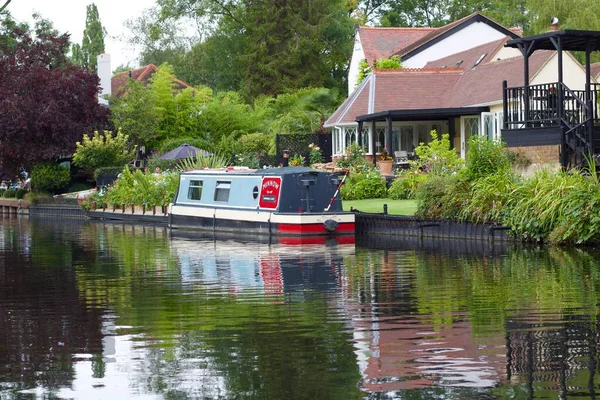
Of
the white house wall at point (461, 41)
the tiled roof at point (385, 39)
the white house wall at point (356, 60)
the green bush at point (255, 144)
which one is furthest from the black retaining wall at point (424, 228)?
the white house wall at point (356, 60)

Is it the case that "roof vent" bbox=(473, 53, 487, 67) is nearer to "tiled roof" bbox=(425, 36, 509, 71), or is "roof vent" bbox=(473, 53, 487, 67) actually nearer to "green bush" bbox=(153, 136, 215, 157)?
"tiled roof" bbox=(425, 36, 509, 71)

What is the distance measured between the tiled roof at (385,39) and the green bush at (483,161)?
1142 inches

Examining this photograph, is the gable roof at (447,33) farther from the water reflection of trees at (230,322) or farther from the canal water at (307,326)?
the canal water at (307,326)

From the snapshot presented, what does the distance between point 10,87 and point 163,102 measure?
25.8 feet

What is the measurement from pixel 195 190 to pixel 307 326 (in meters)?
23.3

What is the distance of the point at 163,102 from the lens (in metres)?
57.8

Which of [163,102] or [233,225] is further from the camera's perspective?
[163,102]

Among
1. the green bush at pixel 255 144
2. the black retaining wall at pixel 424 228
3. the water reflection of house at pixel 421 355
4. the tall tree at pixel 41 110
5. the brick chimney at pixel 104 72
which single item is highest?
the brick chimney at pixel 104 72

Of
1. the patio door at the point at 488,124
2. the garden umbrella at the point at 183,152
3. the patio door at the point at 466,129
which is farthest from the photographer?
the garden umbrella at the point at 183,152

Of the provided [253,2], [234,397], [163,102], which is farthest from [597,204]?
[253,2]

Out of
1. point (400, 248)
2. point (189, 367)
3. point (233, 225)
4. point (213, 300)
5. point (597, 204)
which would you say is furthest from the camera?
point (233, 225)

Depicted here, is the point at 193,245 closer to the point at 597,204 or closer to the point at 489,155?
the point at 489,155

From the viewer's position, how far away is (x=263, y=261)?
24.2 meters

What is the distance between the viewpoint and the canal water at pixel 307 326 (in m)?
10.0
